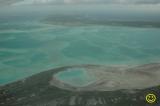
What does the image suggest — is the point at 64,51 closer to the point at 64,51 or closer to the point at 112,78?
the point at 64,51

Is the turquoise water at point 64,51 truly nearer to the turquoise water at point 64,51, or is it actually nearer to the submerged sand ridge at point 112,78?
the turquoise water at point 64,51

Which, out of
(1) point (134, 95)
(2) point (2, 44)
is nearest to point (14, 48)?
(2) point (2, 44)

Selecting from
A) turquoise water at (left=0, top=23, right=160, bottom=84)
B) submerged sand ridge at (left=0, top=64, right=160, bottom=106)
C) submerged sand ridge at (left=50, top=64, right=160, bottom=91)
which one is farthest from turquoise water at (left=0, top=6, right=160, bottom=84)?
submerged sand ridge at (left=50, top=64, right=160, bottom=91)

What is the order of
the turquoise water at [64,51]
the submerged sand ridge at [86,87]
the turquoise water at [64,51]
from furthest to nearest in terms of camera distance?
the turquoise water at [64,51] → the turquoise water at [64,51] → the submerged sand ridge at [86,87]

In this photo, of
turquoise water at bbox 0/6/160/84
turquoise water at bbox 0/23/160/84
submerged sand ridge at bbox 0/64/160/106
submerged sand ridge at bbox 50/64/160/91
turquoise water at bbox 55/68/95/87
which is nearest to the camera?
submerged sand ridge at bbox 0/64/160/106

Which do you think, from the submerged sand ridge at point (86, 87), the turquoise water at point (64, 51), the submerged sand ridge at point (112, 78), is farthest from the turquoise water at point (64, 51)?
the submerged sand ridge at point (112, 78)

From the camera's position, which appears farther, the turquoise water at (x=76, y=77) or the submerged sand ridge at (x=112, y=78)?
the turquoise water at (x=76, y=77)

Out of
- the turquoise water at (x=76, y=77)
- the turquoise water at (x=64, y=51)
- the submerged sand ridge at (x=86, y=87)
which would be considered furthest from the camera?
the turquoise water at (x=64, y=51)

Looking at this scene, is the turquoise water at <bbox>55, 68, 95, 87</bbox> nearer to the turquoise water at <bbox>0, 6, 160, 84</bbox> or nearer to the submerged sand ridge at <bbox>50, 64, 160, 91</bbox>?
the submerged sand ridge at <bbox>50, 64, 160, 91</bbox>

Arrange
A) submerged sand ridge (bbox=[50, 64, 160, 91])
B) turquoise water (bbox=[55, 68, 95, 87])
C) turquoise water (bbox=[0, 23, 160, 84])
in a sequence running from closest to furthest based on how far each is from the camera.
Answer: submerged sand ridge (bbox=[50, 64, 160, 91]) → turquoise water (bbox=[55, 68, 95, 87]) → turquoise water (bbox=[0, 23, 160, 84])
